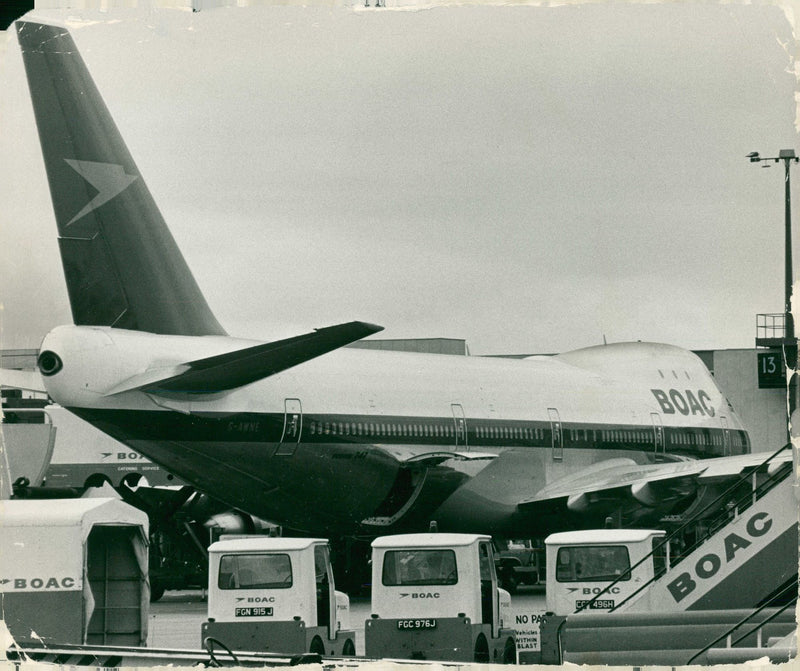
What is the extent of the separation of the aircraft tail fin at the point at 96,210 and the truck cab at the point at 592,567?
7644mm

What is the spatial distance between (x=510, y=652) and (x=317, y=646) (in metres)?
2.17

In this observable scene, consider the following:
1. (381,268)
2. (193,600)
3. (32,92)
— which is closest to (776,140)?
(381,268)

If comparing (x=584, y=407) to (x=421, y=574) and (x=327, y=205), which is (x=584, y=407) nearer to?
(x=327, y=205)

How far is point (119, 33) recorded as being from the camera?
19.2 metres

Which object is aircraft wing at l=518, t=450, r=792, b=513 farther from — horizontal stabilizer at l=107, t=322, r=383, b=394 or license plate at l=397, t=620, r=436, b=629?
license plate at l=397, t=620, r=436, b=629

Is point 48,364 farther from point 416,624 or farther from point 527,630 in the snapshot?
point 527,630

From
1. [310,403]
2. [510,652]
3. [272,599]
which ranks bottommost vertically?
[510,652]

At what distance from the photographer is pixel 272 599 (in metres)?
15.3

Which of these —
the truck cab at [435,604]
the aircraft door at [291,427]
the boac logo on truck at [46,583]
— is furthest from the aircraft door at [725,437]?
the boac logo on truck at [46,583]

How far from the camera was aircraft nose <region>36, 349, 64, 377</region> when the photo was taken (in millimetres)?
19703

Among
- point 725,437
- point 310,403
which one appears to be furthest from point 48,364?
point 725,437

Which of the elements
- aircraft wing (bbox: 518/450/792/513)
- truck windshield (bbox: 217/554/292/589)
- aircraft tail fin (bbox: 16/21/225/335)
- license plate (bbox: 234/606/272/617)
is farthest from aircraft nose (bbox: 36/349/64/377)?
aircraft wing (bbox: 518/450/792/513)

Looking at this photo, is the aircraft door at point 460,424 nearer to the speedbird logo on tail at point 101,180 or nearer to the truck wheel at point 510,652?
the speedbird logo on tail at point 101,180

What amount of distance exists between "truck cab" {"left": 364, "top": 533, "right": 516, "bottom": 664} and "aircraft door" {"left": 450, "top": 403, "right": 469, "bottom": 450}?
8.93 meters
